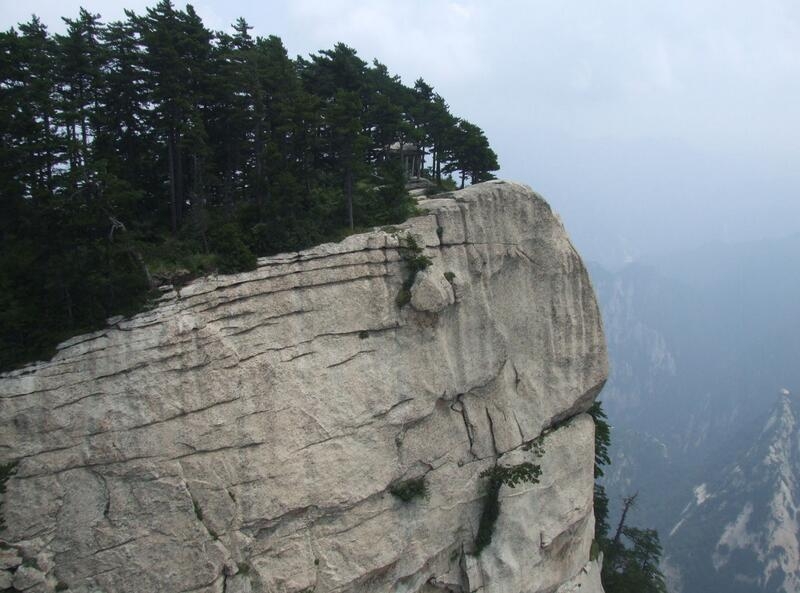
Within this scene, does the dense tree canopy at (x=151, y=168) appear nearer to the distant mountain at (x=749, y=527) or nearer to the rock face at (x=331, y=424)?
the rock face at (x=331, y=424)

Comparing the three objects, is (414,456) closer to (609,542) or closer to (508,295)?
(508,295)

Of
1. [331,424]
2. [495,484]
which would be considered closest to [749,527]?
[495,484]

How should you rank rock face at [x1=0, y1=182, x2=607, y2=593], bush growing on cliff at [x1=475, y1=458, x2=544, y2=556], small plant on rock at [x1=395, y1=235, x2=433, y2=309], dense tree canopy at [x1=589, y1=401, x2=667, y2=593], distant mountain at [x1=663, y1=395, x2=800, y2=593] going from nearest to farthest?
rock face at [x1=0, y1=182, x2=607, y2=593] < small plant on rock at [x1=395, y1=235, x2=433, y2=309] < bush growing on cliff at [x1=475, y1=458, x2=544, y2=556] < dense tree canopy at [x1=589, y1=401, x2=667, y2=593] < distant mountain at [x1=663, y1=395, x2=800, y2=593]

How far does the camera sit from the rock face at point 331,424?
2123cm

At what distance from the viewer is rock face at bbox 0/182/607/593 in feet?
69.7

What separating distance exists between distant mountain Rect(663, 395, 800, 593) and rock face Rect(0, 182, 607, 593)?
129039 mm

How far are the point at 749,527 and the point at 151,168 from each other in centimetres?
16835

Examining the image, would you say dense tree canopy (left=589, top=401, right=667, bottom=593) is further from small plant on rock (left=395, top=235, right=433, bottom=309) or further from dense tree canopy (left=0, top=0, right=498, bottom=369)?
dense tree canopy (left=0, top=0, right=498, bottom=369)

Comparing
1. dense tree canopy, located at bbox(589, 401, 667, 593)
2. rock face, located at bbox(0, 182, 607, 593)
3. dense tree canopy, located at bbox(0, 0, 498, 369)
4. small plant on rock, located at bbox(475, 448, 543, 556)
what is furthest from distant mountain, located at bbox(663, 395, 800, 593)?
dense tree canopy, located at bbox(0, 0, 498, 369)

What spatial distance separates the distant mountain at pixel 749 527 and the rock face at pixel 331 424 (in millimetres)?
129039

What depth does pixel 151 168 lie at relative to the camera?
30438mm

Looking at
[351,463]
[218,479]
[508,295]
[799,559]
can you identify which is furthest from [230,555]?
[799,559]

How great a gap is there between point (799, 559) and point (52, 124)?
176530 mm

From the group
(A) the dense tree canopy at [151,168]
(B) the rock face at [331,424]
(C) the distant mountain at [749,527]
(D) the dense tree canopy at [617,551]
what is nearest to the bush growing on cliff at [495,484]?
(B) the rock face at [331,424]
